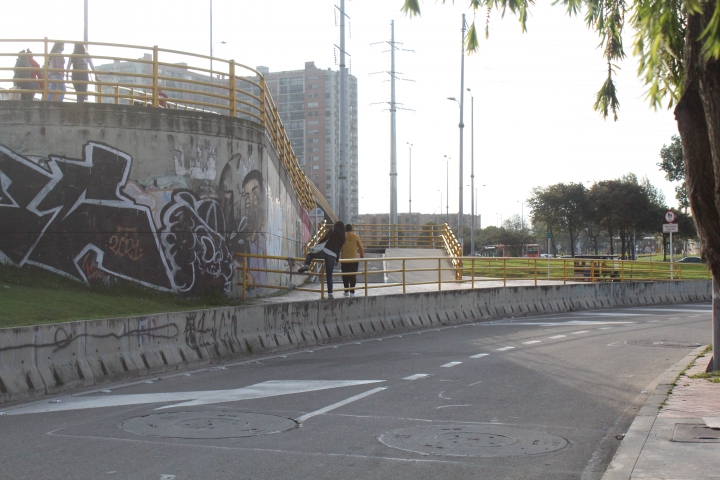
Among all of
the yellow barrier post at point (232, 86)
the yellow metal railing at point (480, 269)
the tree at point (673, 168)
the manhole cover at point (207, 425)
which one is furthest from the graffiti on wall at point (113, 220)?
the tree at point (673, 168)

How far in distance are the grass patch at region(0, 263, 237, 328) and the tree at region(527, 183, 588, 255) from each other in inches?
2426

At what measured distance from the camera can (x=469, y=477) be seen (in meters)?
6.14

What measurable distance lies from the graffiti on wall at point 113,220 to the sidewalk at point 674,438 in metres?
10.5

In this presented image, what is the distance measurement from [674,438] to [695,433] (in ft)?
1.03

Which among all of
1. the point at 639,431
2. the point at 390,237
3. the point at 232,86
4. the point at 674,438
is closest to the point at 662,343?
the point at 639,431

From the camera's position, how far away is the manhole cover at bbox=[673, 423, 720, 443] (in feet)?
22.9

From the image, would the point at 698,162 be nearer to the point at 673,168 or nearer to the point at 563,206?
the point at 673,168

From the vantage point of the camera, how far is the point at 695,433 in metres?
7.24

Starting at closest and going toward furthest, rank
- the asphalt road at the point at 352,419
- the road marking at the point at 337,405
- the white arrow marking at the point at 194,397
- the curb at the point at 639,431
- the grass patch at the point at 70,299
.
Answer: the curb at the point at 639,431 < the asphalt road at the point at 352,419 < the road marking at the point at 337,405 < the white arrow marking at the point at 194,397 < the grass patch at the point at 70,299

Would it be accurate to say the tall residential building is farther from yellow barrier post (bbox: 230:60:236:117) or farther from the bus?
yellow barrier post (bbox: 230:60:236:117)

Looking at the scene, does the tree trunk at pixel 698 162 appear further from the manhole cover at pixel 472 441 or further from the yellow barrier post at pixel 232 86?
the yellow barrier post at pixel 232 86

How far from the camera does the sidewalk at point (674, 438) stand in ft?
19.7

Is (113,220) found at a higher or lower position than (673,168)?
lower

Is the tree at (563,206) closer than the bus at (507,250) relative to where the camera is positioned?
Yes
